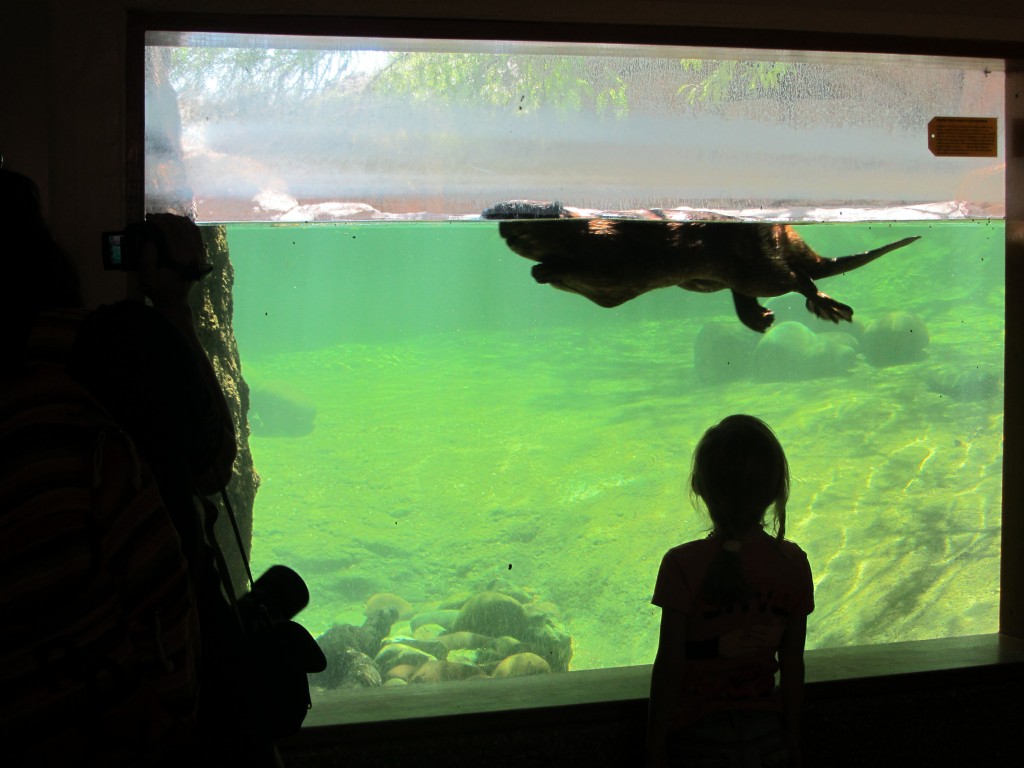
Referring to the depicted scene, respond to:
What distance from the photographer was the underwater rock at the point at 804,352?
19.4 meters

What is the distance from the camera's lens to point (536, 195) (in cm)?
371

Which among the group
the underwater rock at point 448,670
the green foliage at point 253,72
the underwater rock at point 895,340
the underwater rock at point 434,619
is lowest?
the underwater rock at point 434,619

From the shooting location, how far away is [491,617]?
30.6 feet

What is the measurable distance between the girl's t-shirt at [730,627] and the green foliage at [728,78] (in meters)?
2.35

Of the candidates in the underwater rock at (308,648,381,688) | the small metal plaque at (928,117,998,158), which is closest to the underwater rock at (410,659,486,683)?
the underwater rock at (308,648,381,688)

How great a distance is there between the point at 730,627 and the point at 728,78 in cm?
261

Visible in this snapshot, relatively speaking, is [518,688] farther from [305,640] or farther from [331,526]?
[331,526]

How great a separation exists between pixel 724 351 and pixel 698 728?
17206 millimetres

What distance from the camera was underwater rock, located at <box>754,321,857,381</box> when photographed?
1936 centimetres

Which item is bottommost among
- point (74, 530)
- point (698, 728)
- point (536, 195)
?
point (698, 728)

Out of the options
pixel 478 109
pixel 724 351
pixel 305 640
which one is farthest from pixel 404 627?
pixel 724 351

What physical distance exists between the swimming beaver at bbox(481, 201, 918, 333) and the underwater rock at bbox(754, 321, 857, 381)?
49.9 ft

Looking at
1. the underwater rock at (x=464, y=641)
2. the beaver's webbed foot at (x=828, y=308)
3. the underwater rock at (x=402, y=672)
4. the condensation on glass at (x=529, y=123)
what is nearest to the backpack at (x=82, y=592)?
the condensation on glass at (x=529, y=123)

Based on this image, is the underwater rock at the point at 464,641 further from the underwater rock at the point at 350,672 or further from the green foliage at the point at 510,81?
the green foliage at the point at 510,81
